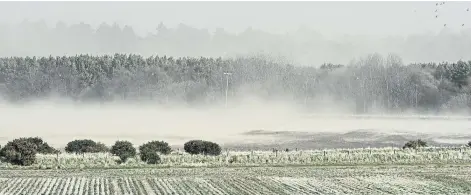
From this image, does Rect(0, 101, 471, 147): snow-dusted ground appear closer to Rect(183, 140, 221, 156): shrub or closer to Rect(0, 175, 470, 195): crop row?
Rect(183, 140, 221, 156): shrub

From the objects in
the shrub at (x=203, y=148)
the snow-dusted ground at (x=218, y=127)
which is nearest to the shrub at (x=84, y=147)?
the shrub at (x=203, y=148)

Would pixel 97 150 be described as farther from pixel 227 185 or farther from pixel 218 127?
pixel 218 127

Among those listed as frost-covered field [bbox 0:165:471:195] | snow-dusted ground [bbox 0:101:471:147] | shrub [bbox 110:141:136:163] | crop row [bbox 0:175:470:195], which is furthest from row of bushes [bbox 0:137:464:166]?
snow-dusted ground [bbox 0:101:471:147]

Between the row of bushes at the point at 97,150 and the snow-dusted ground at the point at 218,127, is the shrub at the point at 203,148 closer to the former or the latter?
the row of bushes at the point at 97,150

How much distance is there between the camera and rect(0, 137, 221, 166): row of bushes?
66.3 m

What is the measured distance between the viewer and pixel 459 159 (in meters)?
73.1

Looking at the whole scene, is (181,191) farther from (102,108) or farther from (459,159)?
(102,108)

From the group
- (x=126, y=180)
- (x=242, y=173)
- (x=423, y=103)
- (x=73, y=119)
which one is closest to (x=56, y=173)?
(x=126, y=180)

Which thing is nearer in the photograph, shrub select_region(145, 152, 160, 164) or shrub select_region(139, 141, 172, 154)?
shrub select_region(145, 152, 160, 164)

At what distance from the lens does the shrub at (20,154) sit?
6600 centimetres

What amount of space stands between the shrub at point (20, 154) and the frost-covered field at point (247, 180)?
4.85 meters

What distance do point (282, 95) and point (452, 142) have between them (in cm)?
9548

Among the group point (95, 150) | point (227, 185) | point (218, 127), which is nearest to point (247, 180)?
point (227, 185)

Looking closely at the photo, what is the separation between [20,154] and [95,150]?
1358 centimetres
